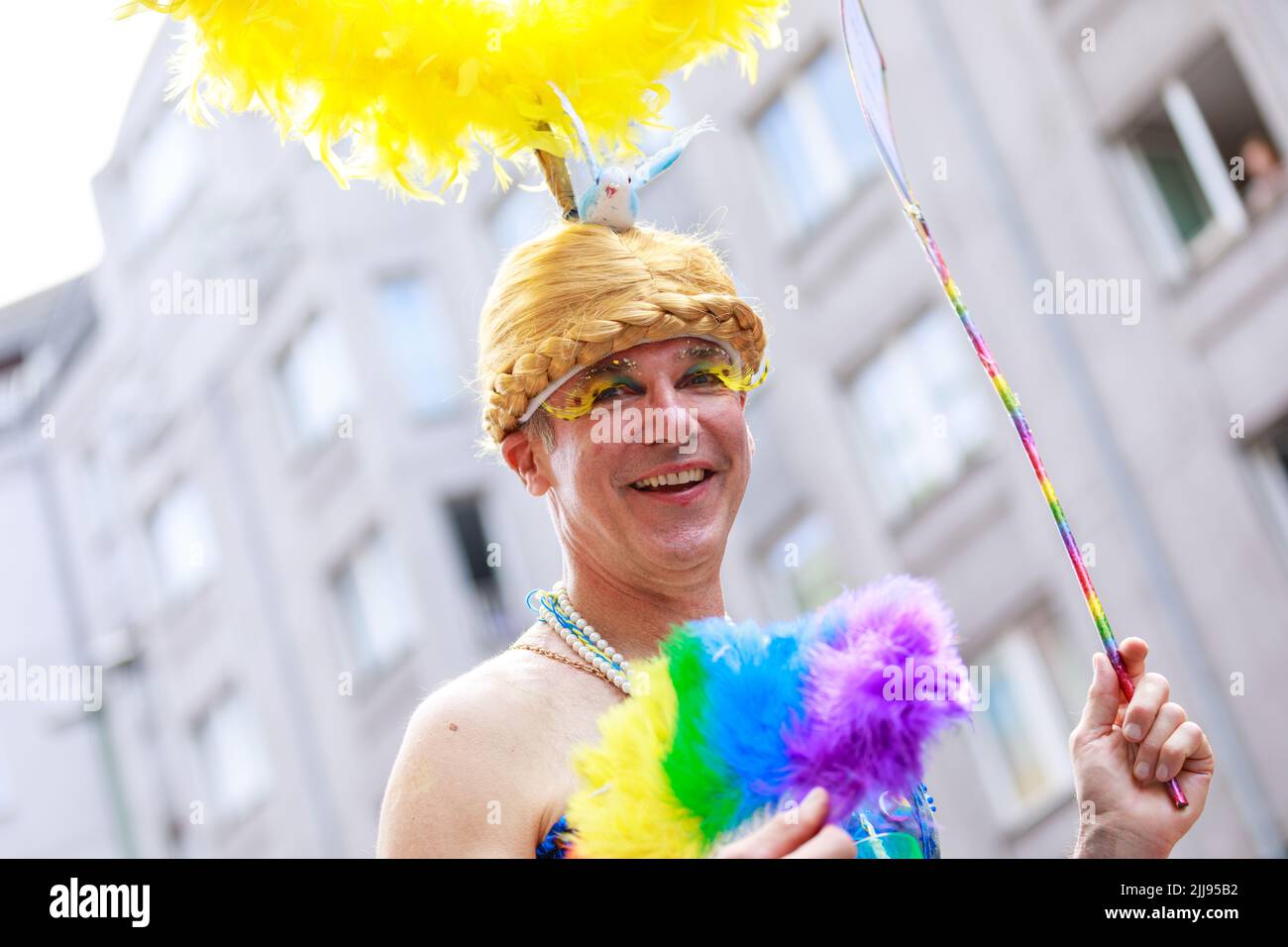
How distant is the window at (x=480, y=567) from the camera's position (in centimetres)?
1452

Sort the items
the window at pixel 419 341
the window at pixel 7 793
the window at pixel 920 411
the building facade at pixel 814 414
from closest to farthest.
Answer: the building facade at pixel 814 414
the window at pixel 920 411
the window at pixel 419 341
the window at pixel 7 793

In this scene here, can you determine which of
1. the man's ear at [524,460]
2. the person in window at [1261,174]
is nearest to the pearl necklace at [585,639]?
the man's ear at [524,460]

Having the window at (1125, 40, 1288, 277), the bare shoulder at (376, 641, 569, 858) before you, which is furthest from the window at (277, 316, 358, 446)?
the bare shoulder at (376, 641, 569, 858)

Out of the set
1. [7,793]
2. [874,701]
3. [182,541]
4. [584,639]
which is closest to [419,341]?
[182,541]

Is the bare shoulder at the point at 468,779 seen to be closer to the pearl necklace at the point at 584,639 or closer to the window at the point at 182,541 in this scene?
the pearl necklace at the point at 584,639

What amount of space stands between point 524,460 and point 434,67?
545 mm

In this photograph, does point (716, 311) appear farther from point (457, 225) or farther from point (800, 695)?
point (457, 225)

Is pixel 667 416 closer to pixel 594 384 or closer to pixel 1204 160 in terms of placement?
pixel 594 384

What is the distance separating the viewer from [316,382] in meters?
15.6

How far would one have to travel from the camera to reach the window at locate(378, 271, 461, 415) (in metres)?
15.1

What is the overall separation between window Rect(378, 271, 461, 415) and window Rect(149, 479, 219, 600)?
3025 millimetres

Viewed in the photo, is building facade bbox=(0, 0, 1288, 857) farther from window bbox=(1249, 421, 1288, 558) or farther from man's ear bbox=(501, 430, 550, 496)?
man's ear bbox=(501, 430, 550, 496)

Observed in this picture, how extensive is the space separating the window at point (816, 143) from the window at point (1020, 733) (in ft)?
10.8
